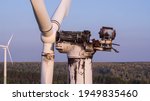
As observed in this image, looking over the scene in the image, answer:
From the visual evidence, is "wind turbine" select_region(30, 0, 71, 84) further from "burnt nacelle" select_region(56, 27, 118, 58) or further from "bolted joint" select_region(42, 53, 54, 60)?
"burnt nacelle" select_region(56, 27, 118, 58)

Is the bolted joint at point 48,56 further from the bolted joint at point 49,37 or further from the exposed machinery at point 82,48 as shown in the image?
the exposed machinery at point 82,48

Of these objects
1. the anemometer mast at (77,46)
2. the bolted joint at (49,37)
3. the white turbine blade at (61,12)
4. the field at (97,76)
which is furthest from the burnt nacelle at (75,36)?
the field at (97,76)

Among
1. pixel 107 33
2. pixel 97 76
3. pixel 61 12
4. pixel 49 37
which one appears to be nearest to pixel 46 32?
pixel 49 37

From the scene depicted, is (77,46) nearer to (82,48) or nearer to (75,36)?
(82,48)

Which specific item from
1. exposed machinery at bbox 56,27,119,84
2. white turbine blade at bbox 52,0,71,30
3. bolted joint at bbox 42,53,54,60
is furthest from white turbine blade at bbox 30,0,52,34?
white turbine blade at bbox 52,0,71,30

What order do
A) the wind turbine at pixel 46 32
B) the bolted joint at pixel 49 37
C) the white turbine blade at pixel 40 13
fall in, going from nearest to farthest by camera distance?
the white turbine blade at pixel 40 13, the wind turbine at pixel 46 32, the bolted joint at pixel 49 37

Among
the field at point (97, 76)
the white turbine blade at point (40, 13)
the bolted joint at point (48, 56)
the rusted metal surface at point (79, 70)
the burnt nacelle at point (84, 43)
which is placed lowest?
the field at point (97, 76)

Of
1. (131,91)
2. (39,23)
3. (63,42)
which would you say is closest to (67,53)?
(63,42)

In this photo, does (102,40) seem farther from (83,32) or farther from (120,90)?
(120,90)
